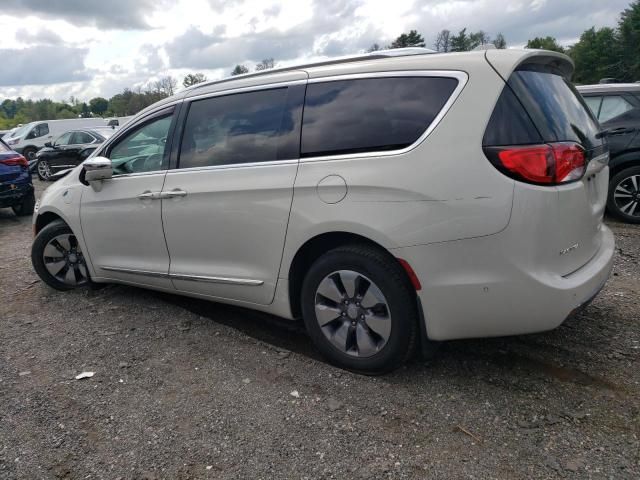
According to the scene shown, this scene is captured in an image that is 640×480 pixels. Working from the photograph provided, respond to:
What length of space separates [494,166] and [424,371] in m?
1.34

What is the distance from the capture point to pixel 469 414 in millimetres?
2703

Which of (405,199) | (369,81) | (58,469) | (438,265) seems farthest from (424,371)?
(58,469)

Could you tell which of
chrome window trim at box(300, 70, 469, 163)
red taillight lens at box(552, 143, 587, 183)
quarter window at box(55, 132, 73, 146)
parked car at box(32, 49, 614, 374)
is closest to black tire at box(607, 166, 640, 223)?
parked car at box(32, 49, 614, 374)

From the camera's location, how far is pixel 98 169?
13.7ft

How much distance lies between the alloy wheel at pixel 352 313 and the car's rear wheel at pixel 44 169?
50.9 ft

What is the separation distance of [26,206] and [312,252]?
8.46 m

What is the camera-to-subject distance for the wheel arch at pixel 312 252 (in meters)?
2.91

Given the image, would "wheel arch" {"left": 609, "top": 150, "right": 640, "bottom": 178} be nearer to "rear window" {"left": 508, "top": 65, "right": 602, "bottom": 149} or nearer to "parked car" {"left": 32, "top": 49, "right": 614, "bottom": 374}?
"parked car" {"left": 32, "top": 49, "right": 614, "bottom": 374}

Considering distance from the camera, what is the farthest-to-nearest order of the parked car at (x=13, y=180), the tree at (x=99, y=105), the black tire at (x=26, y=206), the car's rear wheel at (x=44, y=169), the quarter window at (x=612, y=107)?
the tree at (x=99, y=105), the car's rear wheel at (x=44, y=169), the black tire at (x=26, y=206), the parked car at (x=13, y=180), the quarter window at (x=612, y=107)

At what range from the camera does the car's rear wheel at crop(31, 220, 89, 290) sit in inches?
192

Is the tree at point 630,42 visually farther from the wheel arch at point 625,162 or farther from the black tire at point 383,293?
the black tire at point 383,293

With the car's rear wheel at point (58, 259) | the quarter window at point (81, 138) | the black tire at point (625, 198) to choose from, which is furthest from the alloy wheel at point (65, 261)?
the quarter window at point (81, 138)

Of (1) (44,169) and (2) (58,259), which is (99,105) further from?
(2) (58,259)

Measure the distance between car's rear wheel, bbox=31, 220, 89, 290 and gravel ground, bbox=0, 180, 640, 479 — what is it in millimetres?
951
